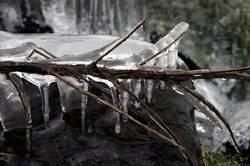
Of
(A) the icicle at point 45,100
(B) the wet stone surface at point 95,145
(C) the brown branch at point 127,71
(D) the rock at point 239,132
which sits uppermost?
(C) the brown branch at point 127,71

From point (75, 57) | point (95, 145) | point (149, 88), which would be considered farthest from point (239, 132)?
point (75, 57)

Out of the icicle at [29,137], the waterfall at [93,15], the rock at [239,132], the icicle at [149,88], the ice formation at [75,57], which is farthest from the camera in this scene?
the waterfall at [93,15]

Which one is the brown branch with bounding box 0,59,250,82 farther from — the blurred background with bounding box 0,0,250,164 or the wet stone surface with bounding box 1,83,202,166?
the blurred background with bounding box 0,0,250,164

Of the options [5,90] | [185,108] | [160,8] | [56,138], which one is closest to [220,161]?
[185,108]

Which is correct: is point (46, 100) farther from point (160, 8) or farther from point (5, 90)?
point (160, 8)

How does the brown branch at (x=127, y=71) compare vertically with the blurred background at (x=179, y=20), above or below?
above

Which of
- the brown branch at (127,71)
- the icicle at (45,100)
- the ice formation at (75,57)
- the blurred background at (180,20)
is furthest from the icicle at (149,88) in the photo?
the blurred background at (180,20)

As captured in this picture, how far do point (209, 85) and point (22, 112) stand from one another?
6.11 meters

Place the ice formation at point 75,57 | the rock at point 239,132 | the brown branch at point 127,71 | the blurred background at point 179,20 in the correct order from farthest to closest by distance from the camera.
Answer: the blurred background at point 179,20 < the rock at point 239,132 < the ice formation at point 75,57 < the brown branch at point 127,71

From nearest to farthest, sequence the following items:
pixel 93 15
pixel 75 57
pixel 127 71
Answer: pixel 127 71, pixel 75 57, pixel 93 15

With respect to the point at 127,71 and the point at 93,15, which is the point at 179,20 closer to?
the point at 93,15

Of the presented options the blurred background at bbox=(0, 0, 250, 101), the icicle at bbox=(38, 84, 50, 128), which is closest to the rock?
the icicle at bbox=(38, 84, 50, 128)

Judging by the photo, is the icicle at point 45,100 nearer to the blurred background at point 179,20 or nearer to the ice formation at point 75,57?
the ice formation at point 75,57

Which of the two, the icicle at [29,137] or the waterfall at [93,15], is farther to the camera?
the waterfall at [93,15]
